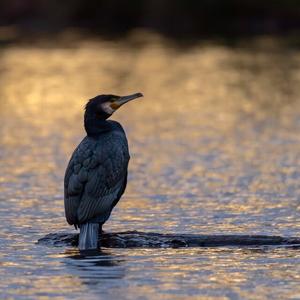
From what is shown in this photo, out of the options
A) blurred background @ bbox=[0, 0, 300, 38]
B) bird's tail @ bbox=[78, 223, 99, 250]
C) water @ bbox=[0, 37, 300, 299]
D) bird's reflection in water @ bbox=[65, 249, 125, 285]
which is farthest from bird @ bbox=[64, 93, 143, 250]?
blurred background @ bbox=[0, 0, 300, 38]

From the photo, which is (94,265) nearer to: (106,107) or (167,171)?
(106,107)

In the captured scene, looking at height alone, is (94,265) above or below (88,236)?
below

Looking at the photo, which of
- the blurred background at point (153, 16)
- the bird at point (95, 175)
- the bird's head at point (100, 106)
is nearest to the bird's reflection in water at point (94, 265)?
the bird at point (95, 175)

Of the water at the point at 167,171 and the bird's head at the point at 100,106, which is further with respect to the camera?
the bird's head at the point at 100,106

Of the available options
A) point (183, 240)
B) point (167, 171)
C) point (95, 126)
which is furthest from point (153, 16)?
point (183, 240)

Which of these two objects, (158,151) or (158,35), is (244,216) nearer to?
(158,151)

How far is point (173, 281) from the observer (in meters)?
A: 12.7

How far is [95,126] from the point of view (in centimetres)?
1438

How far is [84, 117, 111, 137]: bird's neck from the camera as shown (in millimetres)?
14359

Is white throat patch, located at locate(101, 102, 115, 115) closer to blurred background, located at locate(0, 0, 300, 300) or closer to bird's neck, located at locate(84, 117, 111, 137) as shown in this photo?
bird's neck, located at locate(84, 117, 111, 137)

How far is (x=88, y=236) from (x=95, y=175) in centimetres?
60

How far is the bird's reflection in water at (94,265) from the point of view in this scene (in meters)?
12.9

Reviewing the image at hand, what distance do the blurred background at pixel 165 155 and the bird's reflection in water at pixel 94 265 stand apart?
0.02m

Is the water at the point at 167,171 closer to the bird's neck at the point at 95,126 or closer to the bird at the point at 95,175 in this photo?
the bird at the point at 95,175
